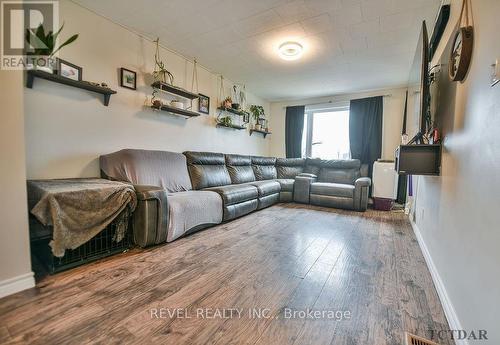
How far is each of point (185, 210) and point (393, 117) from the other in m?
4.32

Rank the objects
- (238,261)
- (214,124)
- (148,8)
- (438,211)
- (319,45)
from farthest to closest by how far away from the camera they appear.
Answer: (214,124), (319,45), (148,8), (238,261), (438,211)

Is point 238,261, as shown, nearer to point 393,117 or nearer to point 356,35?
point 356,35

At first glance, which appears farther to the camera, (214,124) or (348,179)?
(348,179)

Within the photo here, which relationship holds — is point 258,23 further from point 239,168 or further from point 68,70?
point 239,168

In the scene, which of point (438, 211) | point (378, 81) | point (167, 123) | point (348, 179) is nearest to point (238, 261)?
point (438, 211)

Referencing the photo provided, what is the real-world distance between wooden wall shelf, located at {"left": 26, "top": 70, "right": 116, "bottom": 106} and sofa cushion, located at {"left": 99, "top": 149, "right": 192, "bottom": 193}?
611mm

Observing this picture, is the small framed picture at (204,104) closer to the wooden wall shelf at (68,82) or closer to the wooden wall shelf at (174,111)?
the wooden wall shelf at (174,111)

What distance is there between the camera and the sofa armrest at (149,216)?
191cm

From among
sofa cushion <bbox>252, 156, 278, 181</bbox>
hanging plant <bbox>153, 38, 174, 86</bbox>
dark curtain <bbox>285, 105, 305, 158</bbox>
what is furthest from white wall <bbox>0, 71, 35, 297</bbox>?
dark curtain <bbox>285, 105, 305, 158</bbox>

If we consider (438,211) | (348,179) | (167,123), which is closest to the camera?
(438,211)

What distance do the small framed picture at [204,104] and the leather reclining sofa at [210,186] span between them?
0.75 meters

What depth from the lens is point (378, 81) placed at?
3992mm

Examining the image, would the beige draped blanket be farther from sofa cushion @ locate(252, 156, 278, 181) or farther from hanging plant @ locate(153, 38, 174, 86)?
sofa cushion @ locate(252, 156, 278, 181)

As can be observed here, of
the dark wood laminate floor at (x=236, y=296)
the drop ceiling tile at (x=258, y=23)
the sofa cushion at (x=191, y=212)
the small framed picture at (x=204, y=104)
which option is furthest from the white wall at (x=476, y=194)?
the small framed picture at (x=204, y=104)
